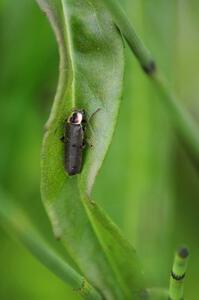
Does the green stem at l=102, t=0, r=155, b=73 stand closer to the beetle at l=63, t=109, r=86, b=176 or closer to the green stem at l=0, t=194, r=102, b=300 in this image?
the beetle at l=63, t=109, r=86, b=176

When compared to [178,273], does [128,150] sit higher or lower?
lower

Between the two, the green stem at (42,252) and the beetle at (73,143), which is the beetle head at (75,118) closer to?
the beetle at (73,143)

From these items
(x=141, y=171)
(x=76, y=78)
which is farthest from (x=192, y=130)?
(x=76, y=78)

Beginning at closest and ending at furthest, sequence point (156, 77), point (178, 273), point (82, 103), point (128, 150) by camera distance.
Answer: point (178, 273)
point (82, 103)
point (156, 77)
point (128, 150)

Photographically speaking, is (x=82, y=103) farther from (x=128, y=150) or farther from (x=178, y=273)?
(x=128, y=150)

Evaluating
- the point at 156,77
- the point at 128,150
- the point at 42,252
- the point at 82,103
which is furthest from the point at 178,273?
the point at 128,150

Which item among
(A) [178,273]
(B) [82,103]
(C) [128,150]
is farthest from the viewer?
(C) [128,150]

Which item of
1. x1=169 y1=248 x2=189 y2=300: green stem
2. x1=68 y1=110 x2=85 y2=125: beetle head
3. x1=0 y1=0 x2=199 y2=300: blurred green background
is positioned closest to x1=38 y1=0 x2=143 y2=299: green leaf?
x1=68 y1=110 x2=85 y2=125: beetle head

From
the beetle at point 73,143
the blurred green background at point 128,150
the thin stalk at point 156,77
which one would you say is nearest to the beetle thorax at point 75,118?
the beetle at point 73,143
